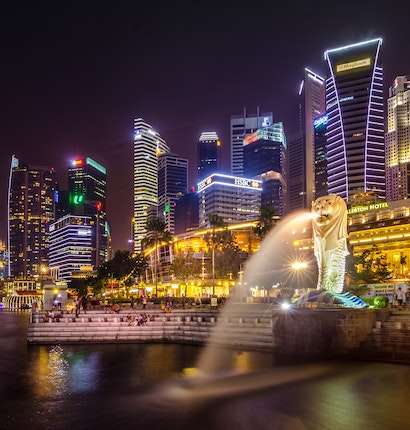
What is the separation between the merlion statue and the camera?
4481 cm

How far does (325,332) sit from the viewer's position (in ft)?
126

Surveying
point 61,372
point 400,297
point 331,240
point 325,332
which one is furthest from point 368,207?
point 61,372

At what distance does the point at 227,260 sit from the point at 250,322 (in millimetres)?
65379

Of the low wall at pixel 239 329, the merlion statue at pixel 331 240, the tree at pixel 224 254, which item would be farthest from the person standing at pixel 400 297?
the tree at pixel 224 254

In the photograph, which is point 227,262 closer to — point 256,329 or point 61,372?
point 256,329

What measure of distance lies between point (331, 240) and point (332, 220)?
164 centimetres

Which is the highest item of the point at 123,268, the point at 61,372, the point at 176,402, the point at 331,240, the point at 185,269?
the point at 331,240

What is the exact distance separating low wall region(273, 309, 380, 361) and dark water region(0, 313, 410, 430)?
188 cm

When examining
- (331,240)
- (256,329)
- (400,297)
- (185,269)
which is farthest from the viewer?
(185,269)

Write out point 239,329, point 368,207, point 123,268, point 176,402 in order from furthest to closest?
point 368,207 → point 123,268 → point 239,329 → point 176,402

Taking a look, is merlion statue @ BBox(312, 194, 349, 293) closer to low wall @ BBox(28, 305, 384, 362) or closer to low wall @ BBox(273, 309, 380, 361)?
low wall @ BBox(28, 305, 384, 362)

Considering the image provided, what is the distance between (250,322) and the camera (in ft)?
153

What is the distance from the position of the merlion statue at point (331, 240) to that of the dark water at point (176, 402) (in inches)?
353

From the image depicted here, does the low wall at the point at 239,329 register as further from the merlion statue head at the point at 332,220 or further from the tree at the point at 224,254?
the tree at the point at 224,254
